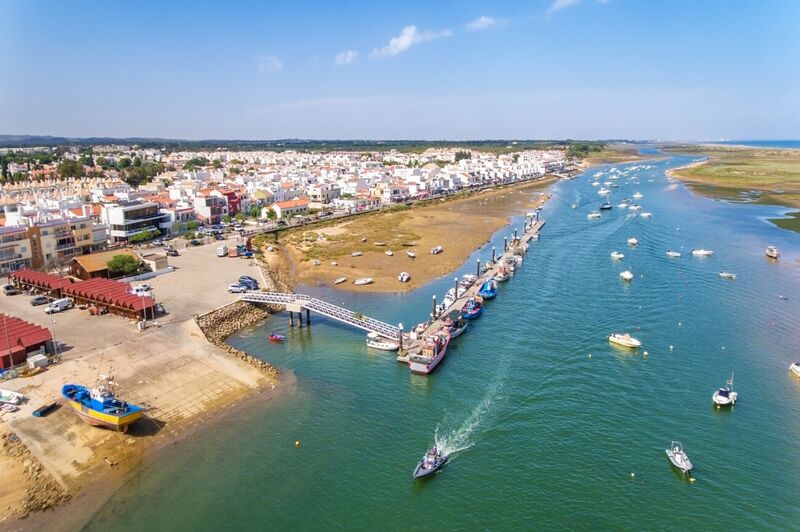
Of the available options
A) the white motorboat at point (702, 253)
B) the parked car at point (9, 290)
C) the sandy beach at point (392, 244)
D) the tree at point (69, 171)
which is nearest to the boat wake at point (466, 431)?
the sandy beach at point (392, 244)

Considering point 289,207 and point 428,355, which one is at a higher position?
point 289,207

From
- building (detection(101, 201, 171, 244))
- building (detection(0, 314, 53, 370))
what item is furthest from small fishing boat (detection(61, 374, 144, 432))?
building (detection(101, 201, 171, 244))

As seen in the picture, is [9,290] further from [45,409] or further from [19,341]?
[45,409]

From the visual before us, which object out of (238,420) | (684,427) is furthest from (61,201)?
(684,427)

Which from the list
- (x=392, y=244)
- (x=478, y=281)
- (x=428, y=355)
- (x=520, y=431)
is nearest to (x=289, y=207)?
(x=392, y=244)

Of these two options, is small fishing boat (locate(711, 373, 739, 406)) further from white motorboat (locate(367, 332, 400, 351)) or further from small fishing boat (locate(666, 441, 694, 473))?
white motorboat (locate(367, 332, 400, 351))

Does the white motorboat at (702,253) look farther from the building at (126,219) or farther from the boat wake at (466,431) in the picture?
the building at (126,219)
